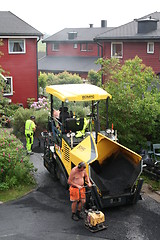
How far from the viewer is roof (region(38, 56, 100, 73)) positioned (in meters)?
40.6

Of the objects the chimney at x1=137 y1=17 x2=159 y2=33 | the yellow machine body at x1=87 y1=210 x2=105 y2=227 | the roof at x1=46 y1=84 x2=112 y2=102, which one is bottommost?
the yellow machine body at x1=87 y1=210 x2=105 y2=227

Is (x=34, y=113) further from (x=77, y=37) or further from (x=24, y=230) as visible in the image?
(x=77, y=37)

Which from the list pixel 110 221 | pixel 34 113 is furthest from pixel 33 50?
pixel 110 221

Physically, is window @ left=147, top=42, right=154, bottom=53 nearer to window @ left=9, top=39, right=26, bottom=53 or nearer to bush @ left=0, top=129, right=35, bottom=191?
window @ left=9, top=39, right=26, bottom=53

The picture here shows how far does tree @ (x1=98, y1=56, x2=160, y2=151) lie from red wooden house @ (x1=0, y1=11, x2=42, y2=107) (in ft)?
38.3

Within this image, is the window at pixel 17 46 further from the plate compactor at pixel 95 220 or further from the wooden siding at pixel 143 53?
the plate compactor at pixel 95 220

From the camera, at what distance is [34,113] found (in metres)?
18.4

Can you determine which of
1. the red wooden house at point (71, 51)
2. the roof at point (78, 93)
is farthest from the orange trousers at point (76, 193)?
the red wooden house at point (71, 51)

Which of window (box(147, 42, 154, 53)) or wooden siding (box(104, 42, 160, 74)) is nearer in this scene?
wooden siding (box(104, 42, 160, 74))

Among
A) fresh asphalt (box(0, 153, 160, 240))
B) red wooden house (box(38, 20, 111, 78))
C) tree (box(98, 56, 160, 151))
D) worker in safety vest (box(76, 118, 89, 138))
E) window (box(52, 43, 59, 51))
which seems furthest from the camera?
window (box(52, 43, 59, 51))

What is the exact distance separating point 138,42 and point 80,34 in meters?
20.7

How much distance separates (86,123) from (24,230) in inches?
159

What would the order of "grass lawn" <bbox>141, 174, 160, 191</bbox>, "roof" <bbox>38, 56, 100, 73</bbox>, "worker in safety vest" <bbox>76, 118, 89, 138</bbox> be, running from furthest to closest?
1. "roof" <bbox>38, 56, 100, 73</bbox>
2. "grass lawn" <bbox>141, 174, 160, 191</bbox>
3. "worker in safety vest" <bbox>76, 118, 89, 138</bbox>

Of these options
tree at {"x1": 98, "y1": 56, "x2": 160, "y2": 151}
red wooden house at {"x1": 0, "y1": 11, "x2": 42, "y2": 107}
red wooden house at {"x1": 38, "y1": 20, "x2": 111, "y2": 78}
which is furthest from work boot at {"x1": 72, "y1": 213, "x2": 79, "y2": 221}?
red wooden house at {"x1": 38, "y1": 20, "x2": 111, "y2": 78}
